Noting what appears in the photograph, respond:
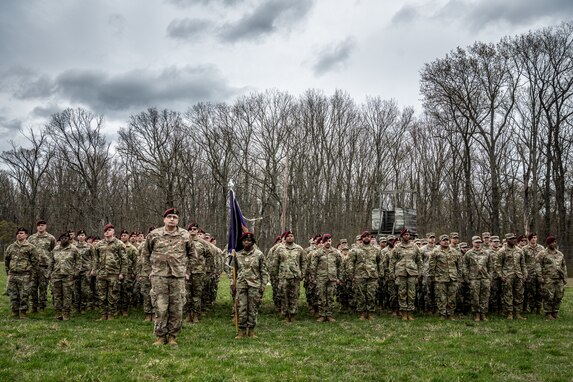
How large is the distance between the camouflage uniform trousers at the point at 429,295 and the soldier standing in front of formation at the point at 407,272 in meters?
0.91

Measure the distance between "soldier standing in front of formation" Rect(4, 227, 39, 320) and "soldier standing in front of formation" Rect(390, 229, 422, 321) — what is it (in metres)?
10.1

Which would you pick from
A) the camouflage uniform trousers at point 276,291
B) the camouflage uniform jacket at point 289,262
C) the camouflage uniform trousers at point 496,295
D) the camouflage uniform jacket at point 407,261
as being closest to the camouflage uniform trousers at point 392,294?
the camouflage uniform jacket at point 407,261

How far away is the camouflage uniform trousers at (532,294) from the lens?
45.7ft

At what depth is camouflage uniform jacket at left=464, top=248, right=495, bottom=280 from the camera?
13188 mm

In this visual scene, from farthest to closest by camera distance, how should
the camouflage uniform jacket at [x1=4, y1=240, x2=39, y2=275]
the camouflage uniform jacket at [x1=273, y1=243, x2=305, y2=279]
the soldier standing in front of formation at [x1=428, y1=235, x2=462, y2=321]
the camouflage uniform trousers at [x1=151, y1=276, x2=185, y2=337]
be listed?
the soldier standing in front of formation at [x1=428, y1=235, x2=462, y2=321] < the camouflage uniform jacket at [x1=273, y1=243, x2=305, y2=279] < the camouflage uniform jacket at [x1=4, y1=240, x2=39, y2=275] < the camouflage uniform trousers at [x1=151, y1=276, x2=185, y2=337]

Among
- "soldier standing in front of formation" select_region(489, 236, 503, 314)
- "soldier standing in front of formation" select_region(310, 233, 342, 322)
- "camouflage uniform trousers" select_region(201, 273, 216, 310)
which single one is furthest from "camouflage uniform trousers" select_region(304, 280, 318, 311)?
"soldier standing in front of formation" select_region(489, 236, 503, 314)

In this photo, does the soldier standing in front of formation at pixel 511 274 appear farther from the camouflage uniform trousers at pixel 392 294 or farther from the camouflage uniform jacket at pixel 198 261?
the camouflage uniform jacket at pixel 198 261

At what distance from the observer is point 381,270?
14367 millimetres

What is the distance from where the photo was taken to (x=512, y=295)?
1346 centimetres

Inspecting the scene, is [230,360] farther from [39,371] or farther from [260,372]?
[39,371]

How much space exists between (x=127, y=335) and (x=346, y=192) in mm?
39033

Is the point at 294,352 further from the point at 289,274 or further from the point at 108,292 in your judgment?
the point at 108,292

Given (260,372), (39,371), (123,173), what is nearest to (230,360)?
(260,372)

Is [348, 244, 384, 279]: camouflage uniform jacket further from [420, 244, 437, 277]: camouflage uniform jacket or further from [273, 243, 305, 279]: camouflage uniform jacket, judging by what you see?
[420, 244, 437, 277]: camouflage uniform jacket
